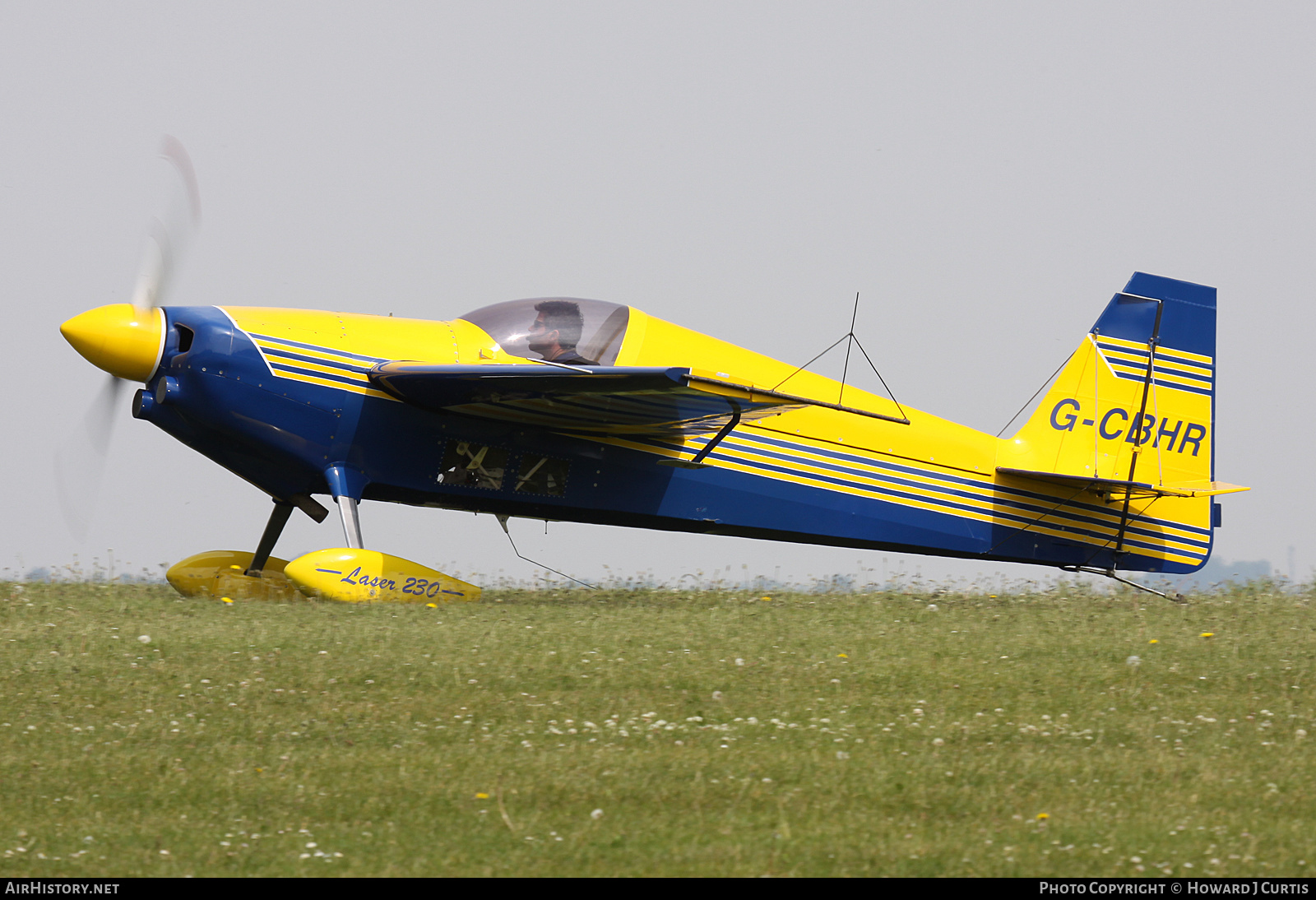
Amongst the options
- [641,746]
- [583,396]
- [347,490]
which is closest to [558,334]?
[583,396]

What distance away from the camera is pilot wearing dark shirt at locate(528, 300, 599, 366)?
36.9 ft

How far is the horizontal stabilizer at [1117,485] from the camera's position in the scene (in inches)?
500

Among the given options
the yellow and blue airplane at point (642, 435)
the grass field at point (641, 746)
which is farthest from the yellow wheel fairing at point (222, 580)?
the grass field at point (641, 746)

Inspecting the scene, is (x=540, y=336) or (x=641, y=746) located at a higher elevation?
(x=540, y=336)

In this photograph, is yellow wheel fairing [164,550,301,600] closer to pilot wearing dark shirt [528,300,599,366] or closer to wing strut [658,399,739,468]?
pilot wearing dark shirt [528,300,599,366]

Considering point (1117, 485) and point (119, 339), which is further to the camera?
point (1117, 485)

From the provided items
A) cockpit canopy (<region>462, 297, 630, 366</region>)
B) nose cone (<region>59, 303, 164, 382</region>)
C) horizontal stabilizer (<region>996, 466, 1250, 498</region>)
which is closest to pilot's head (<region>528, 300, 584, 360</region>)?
cockpit canopy (<region>462, 297, 630, 366</region>)

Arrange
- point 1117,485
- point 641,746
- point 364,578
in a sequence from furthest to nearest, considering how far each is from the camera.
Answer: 1. point 1117,485
2. point 364,578
3. point 641,746

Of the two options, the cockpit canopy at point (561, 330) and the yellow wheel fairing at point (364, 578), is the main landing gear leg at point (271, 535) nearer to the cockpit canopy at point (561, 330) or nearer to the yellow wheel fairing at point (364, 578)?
Result: the yellow wheel fairing at point (364, 578)

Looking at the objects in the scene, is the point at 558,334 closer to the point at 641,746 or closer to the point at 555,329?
the point at 555,329

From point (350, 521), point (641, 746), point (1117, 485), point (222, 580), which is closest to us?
point (641, 746)

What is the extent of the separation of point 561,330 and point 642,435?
4.37ft

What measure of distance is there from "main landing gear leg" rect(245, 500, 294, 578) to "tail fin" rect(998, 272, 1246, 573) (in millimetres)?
7431

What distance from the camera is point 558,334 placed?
11.3 m
